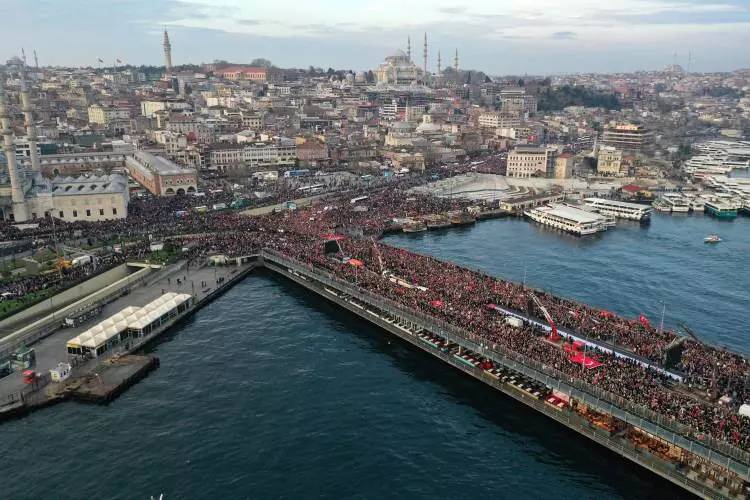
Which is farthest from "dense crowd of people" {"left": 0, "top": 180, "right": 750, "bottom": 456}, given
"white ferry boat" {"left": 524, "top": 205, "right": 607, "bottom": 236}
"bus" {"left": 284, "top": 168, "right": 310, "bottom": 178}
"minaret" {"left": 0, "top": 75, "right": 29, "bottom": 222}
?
"bus" {"left": 284, "top": 168, "right": 310, "bottom": 178}

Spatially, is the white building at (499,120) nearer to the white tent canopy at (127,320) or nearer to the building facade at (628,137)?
the building facade at (628,137)

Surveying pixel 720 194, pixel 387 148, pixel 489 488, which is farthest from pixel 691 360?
pixel 387 148

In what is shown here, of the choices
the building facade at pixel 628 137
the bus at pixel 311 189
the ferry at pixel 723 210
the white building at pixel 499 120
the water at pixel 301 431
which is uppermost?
the white building at pixel 499 120

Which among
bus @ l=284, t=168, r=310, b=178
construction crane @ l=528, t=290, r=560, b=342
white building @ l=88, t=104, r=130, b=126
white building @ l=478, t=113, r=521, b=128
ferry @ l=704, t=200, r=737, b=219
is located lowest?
ferry @ l=704, t=200, r=737, b=219

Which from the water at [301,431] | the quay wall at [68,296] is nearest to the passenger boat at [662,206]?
the water at [301,431]

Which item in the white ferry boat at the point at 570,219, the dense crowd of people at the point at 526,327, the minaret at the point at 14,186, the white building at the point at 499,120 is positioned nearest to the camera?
the dense crowd of people at the point at 526,327

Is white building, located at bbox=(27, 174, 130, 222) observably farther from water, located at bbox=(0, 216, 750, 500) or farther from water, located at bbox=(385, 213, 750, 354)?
water, located at bbox=(385, 213, 750, 354)

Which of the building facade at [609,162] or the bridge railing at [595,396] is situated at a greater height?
the building facade at [609,162]
